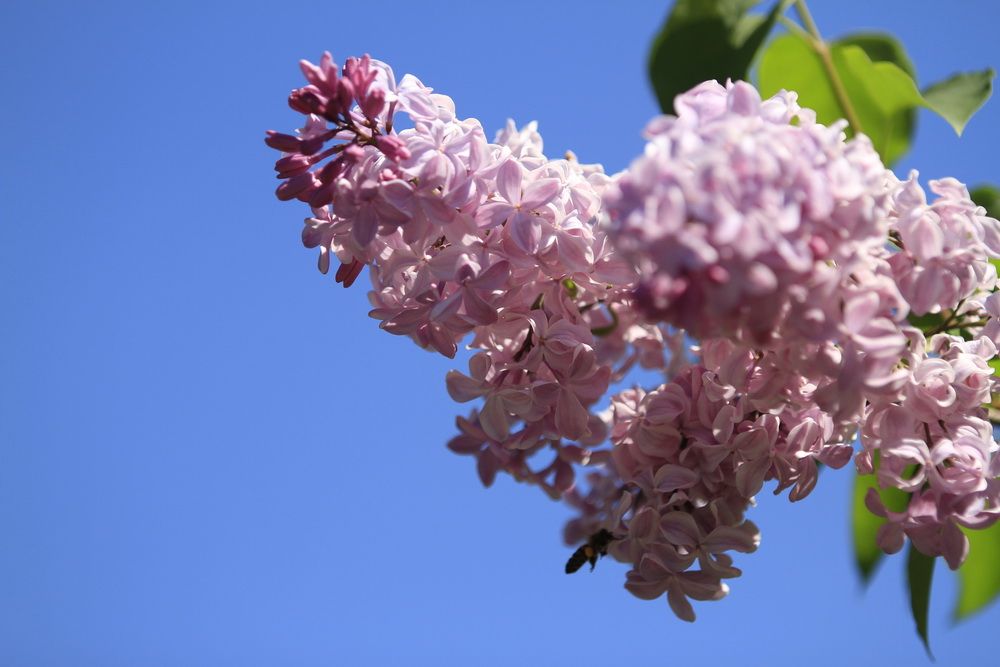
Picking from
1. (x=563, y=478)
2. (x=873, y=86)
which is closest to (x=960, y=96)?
(x=873, y=86)

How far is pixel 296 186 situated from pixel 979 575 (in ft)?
3.44

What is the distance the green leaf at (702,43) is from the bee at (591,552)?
0.54 meters

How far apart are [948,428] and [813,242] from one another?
35 centimetres

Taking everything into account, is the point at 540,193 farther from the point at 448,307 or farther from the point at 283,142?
the point at 283,142

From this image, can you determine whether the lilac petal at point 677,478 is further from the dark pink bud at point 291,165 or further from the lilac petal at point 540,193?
the dark pink bud at point 291,165

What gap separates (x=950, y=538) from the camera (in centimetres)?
95

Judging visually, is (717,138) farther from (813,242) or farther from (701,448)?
(701,448)

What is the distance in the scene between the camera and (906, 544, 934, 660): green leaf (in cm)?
119

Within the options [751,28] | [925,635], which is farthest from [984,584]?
[751,28]

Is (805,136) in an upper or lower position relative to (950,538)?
upper

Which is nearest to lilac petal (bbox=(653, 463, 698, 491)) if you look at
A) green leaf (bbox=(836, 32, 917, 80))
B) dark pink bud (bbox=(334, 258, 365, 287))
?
dark pink bud (bbox=(334, 258, 365, 287))

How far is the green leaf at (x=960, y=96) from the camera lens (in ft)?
3.86

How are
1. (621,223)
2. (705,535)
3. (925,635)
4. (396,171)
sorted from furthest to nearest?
(925,635)
(705,535)
(396,171)
(621,223)

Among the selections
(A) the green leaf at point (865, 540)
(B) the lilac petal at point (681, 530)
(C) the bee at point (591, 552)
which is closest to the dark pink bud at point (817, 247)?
(B) the lilac petal at point (681, 530)
